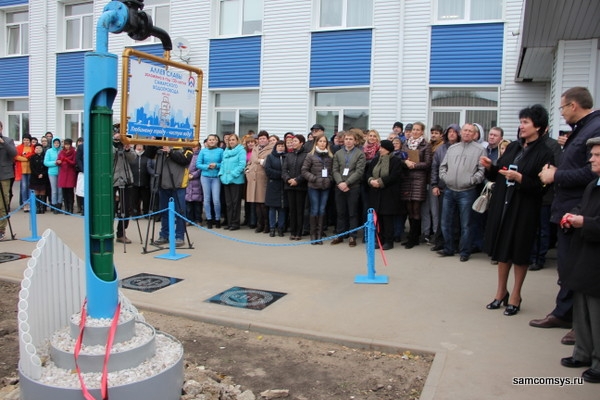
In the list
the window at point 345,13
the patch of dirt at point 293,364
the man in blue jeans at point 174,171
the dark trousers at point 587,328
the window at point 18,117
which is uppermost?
the window at point 345,13

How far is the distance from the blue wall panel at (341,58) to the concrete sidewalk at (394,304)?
567cm

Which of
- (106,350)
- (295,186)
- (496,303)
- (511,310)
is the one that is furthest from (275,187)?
(106,350)

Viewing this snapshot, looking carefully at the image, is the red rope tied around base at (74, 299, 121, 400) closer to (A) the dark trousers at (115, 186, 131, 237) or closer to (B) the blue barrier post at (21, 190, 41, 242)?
(A) the dark trousers at (115, 186, 131, 237)

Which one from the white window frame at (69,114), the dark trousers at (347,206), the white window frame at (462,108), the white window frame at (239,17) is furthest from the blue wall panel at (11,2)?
the dark trousers at (347,206)

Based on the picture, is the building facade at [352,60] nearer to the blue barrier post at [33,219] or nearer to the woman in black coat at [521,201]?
the woman in black coat at [521,201]

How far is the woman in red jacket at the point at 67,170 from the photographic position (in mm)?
13078

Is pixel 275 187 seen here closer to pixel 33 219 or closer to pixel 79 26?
pixel 33 219

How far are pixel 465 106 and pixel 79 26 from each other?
1292cm

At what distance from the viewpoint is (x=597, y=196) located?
4.00 metres

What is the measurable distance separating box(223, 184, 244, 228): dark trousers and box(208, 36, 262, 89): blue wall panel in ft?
15.4

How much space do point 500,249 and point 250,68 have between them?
10689 millimetres

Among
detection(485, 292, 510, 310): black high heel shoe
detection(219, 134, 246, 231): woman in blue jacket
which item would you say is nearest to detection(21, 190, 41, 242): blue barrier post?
detection(219, 134, 246, 231): woman in blue jacket

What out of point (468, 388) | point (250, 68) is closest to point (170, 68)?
point (468, 388)

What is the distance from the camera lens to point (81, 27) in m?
17.5
